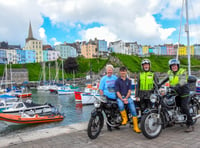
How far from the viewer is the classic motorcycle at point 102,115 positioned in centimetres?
562

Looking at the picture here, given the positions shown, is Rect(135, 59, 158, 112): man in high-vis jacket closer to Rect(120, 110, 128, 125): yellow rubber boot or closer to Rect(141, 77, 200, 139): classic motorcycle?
Rect(141, 77, 200, 139): classic motorcycle

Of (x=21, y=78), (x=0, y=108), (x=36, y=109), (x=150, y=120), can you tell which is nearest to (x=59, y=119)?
(x=36, y=109)

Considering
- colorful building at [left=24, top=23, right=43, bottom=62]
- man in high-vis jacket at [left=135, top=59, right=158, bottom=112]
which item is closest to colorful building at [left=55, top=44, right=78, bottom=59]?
colorful building at [left=24, top=23, right=43, bottom=62]

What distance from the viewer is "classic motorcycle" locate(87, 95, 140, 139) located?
562 cm

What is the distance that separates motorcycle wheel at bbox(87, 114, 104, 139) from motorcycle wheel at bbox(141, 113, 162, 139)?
1.28 meters

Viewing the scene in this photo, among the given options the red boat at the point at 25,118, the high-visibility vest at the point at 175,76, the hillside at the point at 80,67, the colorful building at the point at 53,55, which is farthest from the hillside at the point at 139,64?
the high-visibility vest at the point at 175,76

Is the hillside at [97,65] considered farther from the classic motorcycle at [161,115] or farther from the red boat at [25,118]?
the classic motorcycle at [161,115]

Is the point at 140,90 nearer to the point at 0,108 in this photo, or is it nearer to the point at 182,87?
the point at 182,87

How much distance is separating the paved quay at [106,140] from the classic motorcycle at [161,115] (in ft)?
0.82

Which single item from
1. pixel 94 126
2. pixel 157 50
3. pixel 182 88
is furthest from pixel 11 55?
pixel 182 88

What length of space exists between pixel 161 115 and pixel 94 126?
1.98 metres

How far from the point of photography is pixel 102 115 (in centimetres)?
600

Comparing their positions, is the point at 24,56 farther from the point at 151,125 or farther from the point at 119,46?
the point at 151,125

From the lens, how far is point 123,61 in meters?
127
